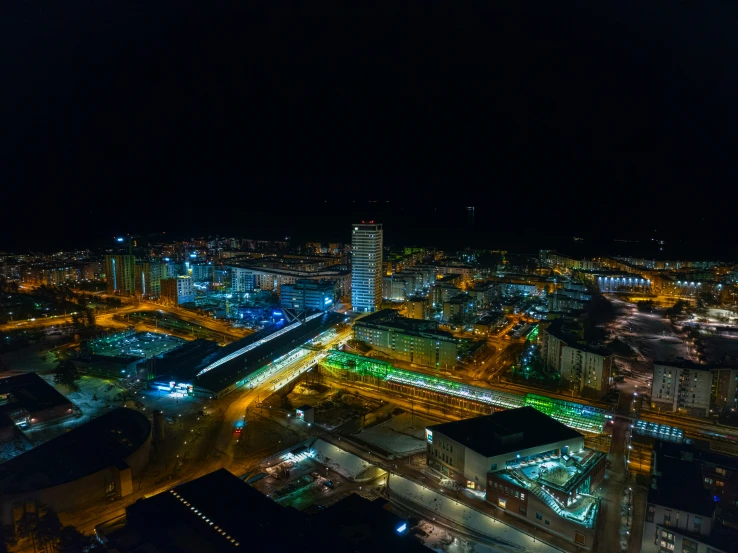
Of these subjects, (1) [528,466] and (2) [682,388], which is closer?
(1) [528,466]

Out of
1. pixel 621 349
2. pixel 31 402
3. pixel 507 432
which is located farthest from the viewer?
pixel 621 349

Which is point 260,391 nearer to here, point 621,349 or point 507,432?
point 507,432

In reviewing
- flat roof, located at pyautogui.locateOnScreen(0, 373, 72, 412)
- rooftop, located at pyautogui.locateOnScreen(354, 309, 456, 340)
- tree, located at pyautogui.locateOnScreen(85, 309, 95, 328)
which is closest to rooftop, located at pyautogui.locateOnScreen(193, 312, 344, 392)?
rooftop, located at pyautogui.locateOnScreen(354, 309, 456, 340)

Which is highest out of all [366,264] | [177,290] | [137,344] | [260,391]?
[366,264]

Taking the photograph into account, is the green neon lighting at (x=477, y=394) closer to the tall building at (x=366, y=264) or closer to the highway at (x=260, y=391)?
the highway at (x=260, y=391)

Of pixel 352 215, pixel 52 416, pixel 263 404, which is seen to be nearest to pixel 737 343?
pixel 263 404

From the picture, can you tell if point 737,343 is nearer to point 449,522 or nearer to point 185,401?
point 449,522

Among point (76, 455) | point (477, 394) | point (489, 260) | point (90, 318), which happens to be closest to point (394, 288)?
point (489, 260)
